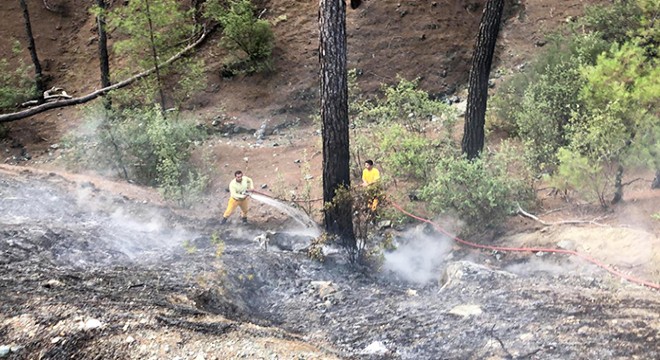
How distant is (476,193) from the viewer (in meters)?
8.65

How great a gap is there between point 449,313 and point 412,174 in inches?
213

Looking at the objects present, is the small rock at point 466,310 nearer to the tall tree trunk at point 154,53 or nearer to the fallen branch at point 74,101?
the tall tree trunk at point 154,53

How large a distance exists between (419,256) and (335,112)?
9.80 feet

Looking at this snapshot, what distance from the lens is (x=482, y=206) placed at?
8672 millimetres

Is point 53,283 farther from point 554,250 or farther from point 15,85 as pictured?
point 15,85

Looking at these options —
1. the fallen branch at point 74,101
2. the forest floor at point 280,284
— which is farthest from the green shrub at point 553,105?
the fallen branch at point 74,101

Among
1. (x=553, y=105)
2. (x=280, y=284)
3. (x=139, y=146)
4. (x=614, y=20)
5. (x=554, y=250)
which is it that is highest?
(x=614, y=20)

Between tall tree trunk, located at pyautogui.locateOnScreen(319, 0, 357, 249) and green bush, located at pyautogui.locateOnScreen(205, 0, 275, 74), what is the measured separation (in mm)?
8761

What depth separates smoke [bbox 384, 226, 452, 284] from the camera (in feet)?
27.2

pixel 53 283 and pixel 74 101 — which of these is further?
pixel 74 101

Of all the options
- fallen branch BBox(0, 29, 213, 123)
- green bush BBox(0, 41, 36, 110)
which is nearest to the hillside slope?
green bush BBox(0, 41, 36, 110)

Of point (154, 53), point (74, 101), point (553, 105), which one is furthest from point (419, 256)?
point (74, 101)

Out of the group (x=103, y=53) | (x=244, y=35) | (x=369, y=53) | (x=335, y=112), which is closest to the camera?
(x=335, y=112)

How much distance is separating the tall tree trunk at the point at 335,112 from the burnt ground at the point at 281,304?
64 cm
